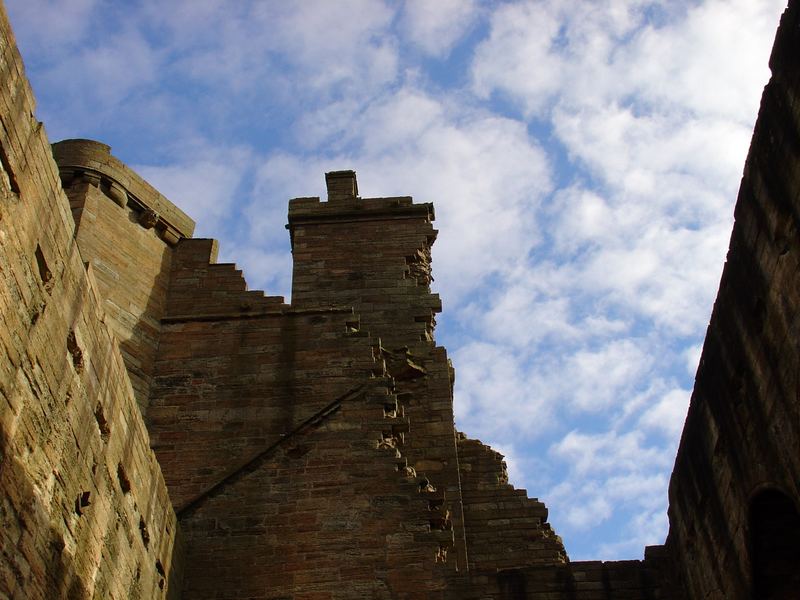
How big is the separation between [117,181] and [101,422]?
635 centimetres

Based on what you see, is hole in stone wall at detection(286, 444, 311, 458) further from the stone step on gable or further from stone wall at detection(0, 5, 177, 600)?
stone wall at detection(0, 5, 177, 600)

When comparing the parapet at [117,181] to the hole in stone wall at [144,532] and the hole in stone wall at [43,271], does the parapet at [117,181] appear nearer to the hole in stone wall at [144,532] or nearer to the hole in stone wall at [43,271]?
the hole in stone wall at [144,532]

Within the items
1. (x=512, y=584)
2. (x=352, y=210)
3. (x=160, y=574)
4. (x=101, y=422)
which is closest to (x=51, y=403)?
(x=101, y=422)

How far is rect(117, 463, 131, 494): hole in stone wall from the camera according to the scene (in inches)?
301

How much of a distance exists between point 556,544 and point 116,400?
687cm

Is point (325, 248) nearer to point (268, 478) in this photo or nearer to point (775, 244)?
point (268, 478)

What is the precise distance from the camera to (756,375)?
22.4ft

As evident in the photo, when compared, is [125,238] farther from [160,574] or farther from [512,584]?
[512,584]

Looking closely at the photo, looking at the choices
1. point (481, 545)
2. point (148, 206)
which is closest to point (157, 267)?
point (148, 206)

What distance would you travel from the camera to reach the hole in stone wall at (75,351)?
262 inches

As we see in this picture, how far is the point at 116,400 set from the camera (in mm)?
7637

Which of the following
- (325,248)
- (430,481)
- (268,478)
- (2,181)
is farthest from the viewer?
(325,248)

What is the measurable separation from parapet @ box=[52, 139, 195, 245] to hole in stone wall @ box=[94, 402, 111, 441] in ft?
19.7

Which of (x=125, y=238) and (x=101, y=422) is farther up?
(x=125, y=238)
